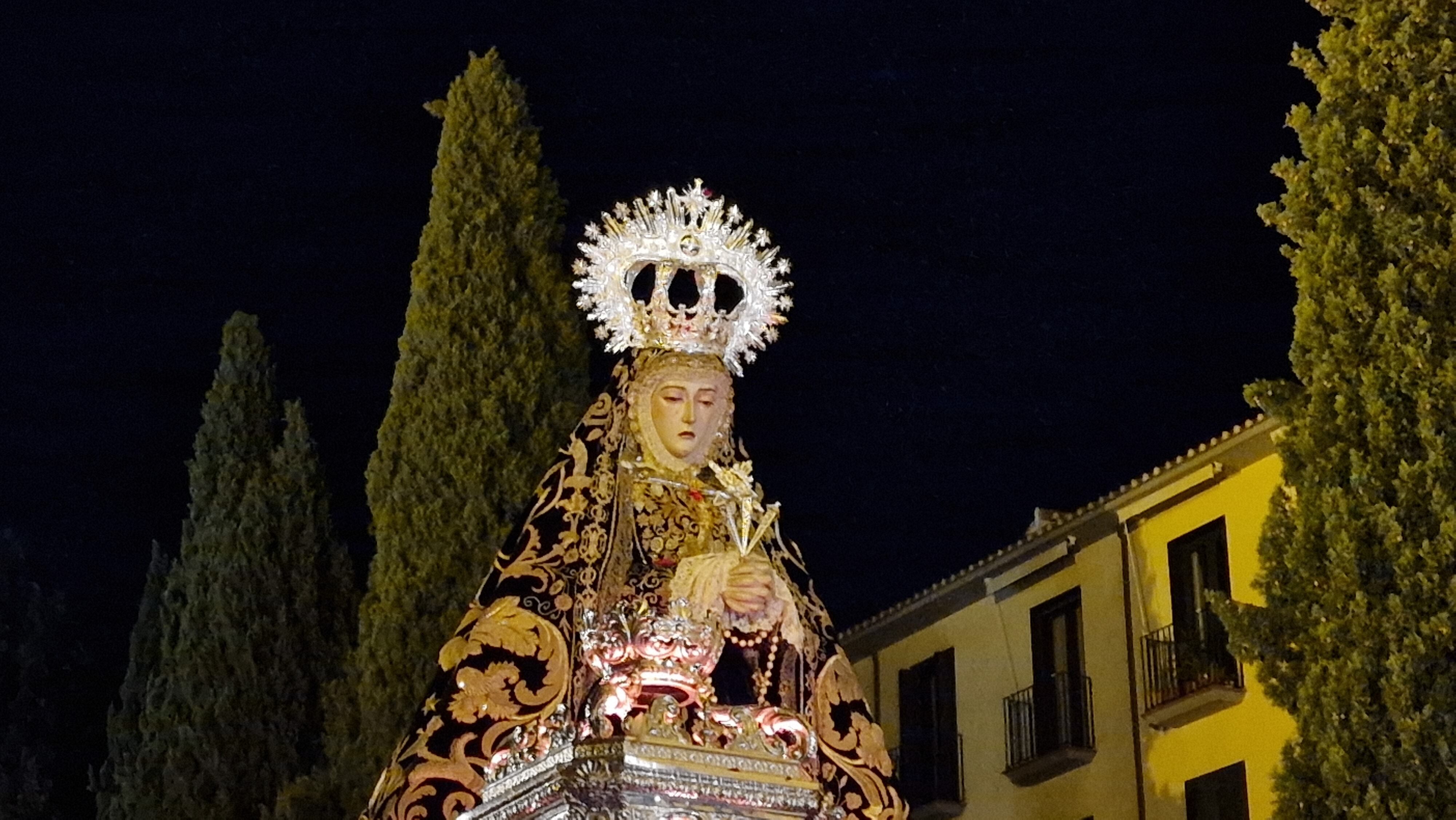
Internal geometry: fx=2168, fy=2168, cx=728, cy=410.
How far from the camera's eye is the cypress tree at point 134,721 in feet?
52.0

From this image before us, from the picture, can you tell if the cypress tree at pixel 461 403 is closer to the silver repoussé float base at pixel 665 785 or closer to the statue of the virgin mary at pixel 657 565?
the statue of the virgin mary at pixel 657 565

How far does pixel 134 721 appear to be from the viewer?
16.9m

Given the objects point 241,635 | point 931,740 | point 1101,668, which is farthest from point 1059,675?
point 241,635

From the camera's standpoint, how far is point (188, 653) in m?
15.7

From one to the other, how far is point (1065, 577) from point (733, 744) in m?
11.5

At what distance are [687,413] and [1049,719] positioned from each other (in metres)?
10.7

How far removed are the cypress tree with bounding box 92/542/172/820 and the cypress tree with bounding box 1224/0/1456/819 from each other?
9.39 m

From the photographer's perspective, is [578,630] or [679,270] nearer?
[578,630]

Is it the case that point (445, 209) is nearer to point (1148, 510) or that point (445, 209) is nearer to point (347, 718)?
point (347, 718)

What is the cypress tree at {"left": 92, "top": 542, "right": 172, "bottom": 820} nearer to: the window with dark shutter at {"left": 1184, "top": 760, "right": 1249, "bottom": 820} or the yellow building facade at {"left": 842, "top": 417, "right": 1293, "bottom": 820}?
the yellow building facade at {"left": 842, "top": 417, "right": 1293, "bottom": 820}

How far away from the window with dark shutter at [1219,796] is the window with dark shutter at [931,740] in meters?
2.96

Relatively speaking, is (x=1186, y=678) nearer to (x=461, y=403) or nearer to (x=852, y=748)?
(x=461, y=403)

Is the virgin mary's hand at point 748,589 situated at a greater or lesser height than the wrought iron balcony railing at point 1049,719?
lesser

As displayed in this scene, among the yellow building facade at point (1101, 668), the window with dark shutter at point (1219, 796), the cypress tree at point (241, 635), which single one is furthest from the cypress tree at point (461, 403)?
the window with dark shutter at point (1219, 796)
